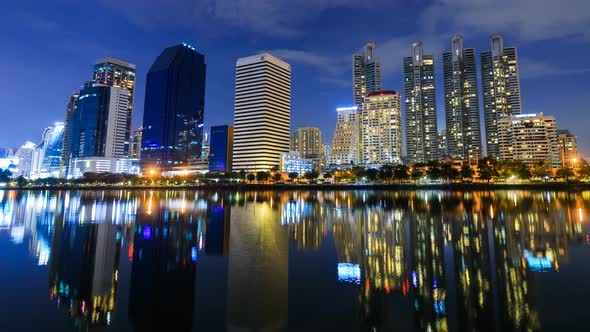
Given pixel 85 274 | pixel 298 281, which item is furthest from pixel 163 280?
pixel 298 281

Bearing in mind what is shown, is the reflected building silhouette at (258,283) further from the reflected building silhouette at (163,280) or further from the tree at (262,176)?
the tree at (262,176)

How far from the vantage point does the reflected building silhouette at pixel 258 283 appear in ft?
34.4

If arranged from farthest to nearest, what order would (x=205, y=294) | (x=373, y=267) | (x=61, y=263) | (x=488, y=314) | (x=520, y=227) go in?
(x=520, y=227), (x=61, y=263), (x=373, y=267), (x=205, y=294), (x=488, y=314)

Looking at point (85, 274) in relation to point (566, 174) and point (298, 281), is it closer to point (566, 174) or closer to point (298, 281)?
point (298, 281)

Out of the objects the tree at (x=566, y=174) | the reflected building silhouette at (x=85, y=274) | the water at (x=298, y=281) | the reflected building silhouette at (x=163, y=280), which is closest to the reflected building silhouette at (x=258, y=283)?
the water at (x=298, y=281)

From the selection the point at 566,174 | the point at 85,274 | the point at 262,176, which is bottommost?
the point at 85,274

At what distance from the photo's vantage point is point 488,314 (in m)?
10.2

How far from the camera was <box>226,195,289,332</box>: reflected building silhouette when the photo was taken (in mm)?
10484

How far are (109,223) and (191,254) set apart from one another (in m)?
17.5

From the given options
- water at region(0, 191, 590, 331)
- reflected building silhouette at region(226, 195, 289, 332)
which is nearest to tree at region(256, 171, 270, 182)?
water at region(0, 191, 590, 331)

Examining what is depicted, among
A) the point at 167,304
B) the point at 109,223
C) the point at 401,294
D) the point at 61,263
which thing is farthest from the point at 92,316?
the point at 109,223

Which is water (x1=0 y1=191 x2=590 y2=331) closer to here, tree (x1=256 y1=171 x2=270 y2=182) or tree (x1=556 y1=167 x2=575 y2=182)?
tree (x1=556 y1=167 x2=575 y2=182)

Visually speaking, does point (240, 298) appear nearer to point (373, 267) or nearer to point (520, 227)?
point (373, 267)

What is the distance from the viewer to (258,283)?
1420cm
